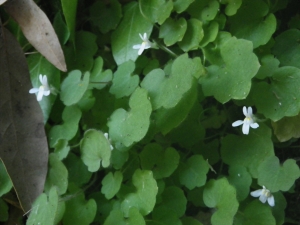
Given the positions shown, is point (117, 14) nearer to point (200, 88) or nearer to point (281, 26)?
point (200, 88)

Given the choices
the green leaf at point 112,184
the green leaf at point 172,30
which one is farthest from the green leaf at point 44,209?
the green leaf at point 172,30

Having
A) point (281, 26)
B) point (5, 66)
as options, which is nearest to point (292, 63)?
point (281, 26)

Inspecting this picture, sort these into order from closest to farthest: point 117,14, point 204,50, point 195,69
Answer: point 195,69 → point 204,50 → point 117,14

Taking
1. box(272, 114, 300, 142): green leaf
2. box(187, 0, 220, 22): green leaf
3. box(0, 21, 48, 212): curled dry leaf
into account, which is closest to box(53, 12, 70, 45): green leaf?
box(0, 21, 48, 212): curled dry leaf

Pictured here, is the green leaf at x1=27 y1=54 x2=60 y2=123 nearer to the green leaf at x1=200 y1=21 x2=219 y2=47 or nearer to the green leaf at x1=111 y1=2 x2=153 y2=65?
the green leaf at x1=111 y1=2 x2=153 y2=65

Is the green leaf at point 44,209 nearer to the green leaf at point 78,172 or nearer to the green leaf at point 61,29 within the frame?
the green leaf at point 78,172

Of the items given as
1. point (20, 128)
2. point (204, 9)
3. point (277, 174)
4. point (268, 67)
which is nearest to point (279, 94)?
point (268, 67)
